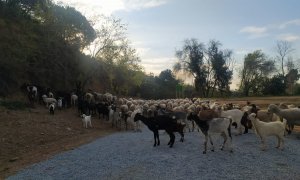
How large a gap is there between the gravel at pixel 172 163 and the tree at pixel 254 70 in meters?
70.6

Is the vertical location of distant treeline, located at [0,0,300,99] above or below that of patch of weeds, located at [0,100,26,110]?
above

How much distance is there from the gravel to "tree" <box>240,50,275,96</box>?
7060 cm

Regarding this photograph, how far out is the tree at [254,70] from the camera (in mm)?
86438

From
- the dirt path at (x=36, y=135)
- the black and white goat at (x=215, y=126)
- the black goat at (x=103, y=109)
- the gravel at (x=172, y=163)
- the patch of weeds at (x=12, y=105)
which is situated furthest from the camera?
the black goat at (x=103, y=109)

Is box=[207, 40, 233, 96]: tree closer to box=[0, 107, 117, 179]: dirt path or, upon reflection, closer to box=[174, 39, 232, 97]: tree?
box=[174, 39, 232, 97]: tree

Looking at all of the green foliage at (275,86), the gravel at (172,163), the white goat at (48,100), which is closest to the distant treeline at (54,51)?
the white goat at (48,100)

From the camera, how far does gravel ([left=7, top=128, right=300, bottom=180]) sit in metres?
12.0

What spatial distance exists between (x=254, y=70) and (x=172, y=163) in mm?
81451

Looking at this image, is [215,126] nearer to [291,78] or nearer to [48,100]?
[48,100]

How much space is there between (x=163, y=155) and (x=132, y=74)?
44.7 metres

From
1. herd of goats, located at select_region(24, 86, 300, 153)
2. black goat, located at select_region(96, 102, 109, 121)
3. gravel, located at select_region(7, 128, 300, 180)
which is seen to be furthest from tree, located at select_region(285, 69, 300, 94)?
gravel, located at select_region(7, 128, 300, 180)

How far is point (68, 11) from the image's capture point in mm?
42719

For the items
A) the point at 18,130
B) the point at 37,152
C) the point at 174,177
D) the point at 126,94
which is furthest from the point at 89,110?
the point at 126,94

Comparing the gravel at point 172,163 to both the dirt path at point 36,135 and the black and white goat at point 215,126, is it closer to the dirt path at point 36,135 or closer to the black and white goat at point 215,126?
the black and white goat at point 215,126
